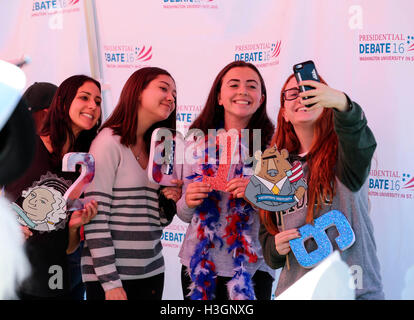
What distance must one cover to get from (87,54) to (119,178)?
34.6 inches

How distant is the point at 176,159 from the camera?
226 centimetres

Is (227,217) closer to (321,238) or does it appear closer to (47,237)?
(321,238)

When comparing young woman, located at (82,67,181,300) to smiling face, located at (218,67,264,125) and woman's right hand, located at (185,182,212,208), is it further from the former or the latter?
smiling face, located at (218,67,264,125)

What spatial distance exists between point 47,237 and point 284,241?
1.12 metres

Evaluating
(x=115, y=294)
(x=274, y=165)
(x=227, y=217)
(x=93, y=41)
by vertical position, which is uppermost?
(x=93, y=41)

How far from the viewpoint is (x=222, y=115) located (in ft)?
7.24

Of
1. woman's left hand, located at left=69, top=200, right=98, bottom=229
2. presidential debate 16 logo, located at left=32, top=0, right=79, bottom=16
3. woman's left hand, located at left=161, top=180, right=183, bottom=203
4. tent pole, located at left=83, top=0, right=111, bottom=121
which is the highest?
presidential debate 16 logo, located at left=32, top=0, right=79, bottom=16

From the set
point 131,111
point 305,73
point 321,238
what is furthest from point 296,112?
point 131,111

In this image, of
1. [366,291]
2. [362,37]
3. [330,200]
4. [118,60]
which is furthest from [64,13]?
[366,291]

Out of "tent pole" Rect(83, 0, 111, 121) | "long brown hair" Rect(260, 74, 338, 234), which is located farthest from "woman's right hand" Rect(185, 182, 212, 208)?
"tent pole" Rect(83, 0, 111, 121)

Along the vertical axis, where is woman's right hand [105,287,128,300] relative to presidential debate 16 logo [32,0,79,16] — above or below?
below

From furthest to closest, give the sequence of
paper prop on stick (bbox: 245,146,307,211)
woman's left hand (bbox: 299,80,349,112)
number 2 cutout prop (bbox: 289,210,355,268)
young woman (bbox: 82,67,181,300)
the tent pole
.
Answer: the tent pole, young woman (bbox: 82,67,181,300), paper prop on stick (bbox: 245,146,307,211), number 2 cutout prop (bbox: 289,210,355,268), woman's left hand (bbox: 299,80,349,112)

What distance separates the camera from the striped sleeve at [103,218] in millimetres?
2066

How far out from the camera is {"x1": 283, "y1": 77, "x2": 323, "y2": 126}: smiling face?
200 cm
